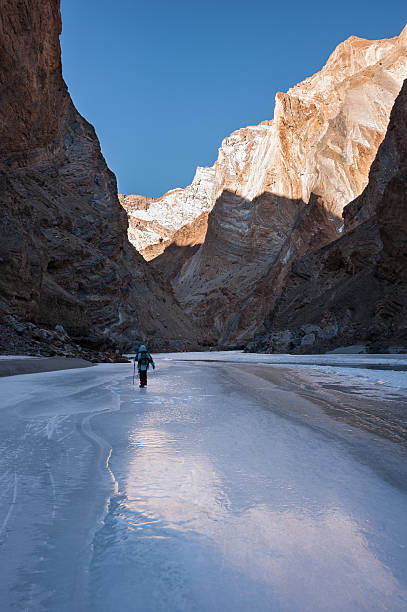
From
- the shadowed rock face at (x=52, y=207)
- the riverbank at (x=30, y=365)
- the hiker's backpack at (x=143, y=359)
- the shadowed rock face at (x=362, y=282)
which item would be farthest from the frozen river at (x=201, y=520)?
the shadowed rock face at (x=362, y=282)

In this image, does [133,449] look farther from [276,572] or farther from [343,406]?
[343,406]

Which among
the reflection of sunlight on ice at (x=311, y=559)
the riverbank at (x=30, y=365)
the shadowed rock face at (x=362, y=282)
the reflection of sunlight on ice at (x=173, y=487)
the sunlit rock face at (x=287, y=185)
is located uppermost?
the sunlit rock face at (x=287, y=185)

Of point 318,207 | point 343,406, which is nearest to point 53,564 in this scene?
point 343,406

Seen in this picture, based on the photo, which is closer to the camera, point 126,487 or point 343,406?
point 126,487

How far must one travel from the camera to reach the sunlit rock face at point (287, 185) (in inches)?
2156

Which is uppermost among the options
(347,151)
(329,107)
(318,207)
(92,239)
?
(329,107)

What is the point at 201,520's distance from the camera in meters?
2.15

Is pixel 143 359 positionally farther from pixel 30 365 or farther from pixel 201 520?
pixel 201 520

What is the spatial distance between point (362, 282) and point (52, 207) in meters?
22.8

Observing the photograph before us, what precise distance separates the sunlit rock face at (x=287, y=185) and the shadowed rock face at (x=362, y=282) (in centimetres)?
1382

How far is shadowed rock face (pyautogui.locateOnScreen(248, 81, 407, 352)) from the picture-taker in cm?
2466

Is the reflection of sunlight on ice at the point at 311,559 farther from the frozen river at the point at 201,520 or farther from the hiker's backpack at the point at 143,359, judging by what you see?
the hiker's backpack at the point at 143,359

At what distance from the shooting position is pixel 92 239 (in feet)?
123

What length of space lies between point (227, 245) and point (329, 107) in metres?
27.9
